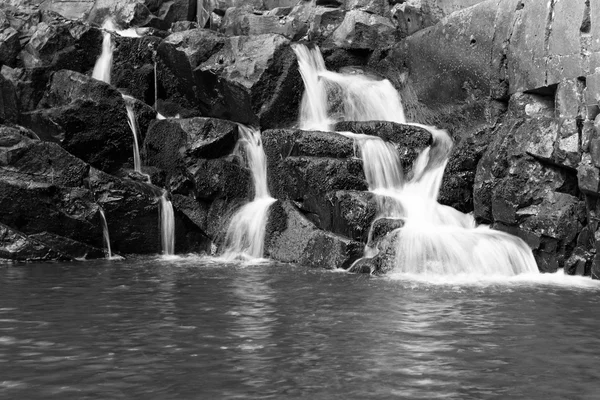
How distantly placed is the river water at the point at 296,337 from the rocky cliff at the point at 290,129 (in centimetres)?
224

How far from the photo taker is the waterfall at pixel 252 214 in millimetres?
14883

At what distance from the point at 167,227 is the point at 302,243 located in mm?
3030

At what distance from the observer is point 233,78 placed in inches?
706

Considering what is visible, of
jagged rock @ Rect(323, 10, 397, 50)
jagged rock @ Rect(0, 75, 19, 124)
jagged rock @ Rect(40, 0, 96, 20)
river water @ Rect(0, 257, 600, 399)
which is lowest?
river water @ Rect(0, 257, 600, 399)

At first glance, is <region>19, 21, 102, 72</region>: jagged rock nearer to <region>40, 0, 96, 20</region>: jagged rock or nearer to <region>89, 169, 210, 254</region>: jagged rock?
<region>89, 169, 210, 254</region>: jagged rock

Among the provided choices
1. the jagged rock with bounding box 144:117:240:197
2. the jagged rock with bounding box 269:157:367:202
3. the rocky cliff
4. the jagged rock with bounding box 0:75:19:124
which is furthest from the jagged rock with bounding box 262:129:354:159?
the jagged rock with bounding box 0:75:19:124

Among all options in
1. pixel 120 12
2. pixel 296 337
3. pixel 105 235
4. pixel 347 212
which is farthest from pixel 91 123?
pixel 296 337

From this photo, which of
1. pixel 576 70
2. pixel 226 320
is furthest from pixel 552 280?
pixel 226 320

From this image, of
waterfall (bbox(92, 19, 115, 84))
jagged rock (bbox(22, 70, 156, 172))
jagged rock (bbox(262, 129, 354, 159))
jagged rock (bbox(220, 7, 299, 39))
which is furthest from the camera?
jagged rock (bbox(220, 7, 299, 39))

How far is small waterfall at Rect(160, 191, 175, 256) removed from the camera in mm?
15406

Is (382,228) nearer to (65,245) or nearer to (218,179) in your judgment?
(218,179)

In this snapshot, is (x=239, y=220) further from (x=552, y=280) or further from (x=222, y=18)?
(x=222, y=18)

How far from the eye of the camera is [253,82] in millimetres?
17734

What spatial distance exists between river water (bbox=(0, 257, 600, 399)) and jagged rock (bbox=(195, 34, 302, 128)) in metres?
6.85
